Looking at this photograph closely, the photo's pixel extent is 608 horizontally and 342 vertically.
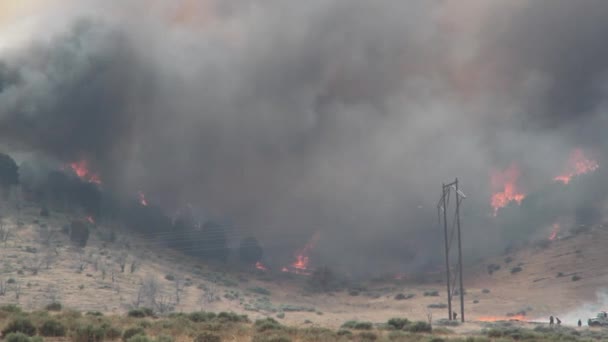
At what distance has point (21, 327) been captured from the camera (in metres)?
25.8

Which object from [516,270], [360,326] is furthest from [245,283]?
[360,326]

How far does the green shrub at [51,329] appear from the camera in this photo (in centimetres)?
2583

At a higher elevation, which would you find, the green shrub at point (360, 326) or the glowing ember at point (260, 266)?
the glowing ember at point (260, 266)

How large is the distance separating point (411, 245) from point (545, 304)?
66.9 meters

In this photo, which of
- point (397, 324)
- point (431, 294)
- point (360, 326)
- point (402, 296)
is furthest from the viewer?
point (402, 296)

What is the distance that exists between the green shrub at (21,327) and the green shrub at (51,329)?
1.48 feet

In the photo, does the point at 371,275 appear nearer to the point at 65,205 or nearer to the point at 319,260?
the point at 319,260

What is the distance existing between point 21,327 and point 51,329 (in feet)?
4.20

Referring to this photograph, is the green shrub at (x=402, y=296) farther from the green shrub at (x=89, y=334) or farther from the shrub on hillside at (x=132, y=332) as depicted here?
the green shrub at (x=89, y=334)

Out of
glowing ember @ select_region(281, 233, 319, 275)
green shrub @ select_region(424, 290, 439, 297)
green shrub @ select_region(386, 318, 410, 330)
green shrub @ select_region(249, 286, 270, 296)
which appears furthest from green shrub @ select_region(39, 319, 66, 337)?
glowing ember @ select_region(281, 233, 319, 275)

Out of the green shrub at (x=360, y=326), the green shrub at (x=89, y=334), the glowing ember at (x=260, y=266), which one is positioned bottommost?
the green shrub at (x=89, y=334)

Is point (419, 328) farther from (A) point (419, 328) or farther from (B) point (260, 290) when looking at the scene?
(B) point (260, 290)

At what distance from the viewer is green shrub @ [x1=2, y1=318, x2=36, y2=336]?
25.5m

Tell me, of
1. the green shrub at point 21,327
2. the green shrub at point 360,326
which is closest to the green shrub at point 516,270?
the green shrub at point 360,326
